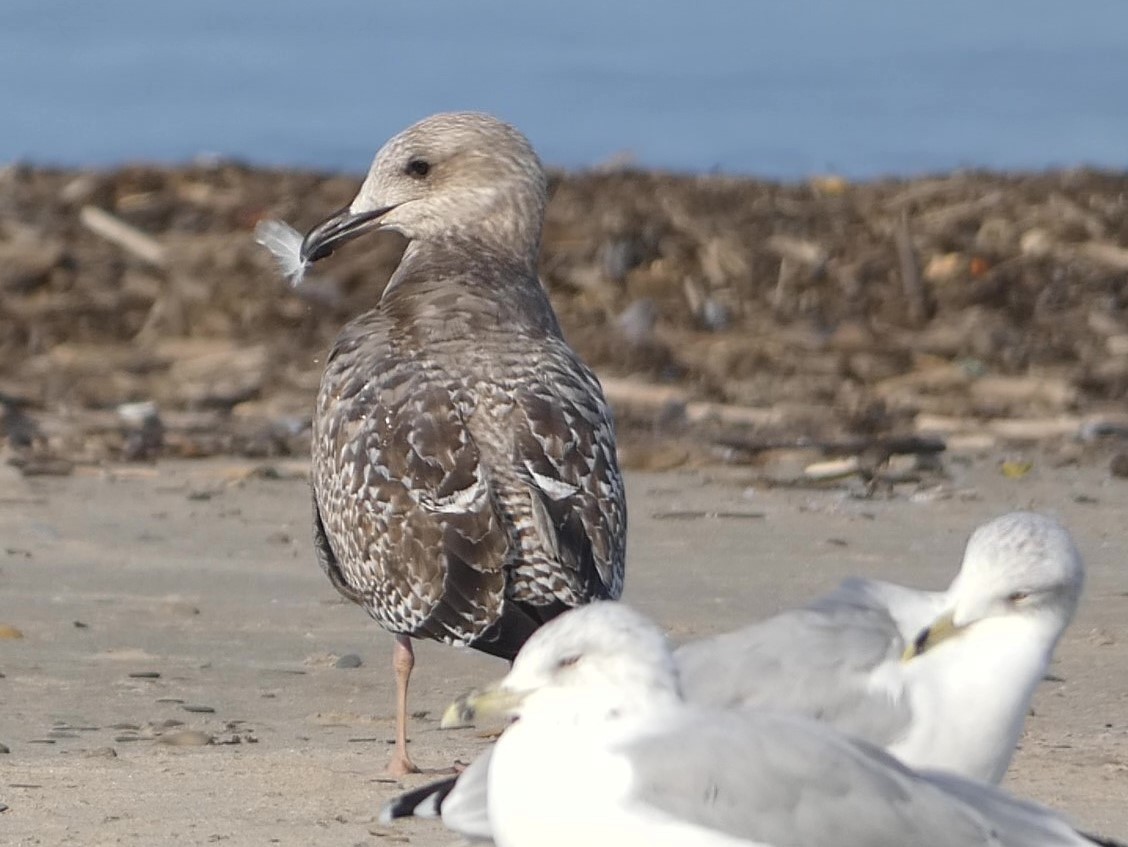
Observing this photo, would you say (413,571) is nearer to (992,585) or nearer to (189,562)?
(992,585)

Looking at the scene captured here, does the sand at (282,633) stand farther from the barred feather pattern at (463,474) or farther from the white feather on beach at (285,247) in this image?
the white feather on beach at (285,247)

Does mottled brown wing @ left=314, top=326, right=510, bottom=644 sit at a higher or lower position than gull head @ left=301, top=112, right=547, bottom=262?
lower

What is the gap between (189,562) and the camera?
30.5 ft

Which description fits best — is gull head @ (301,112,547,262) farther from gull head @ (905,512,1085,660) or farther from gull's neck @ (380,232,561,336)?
gull head @ (905,512,1085,660)

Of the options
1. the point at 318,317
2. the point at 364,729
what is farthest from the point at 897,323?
the point at 364,729

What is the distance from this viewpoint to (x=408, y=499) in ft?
21.6

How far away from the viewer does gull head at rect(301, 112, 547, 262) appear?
26.1 ft

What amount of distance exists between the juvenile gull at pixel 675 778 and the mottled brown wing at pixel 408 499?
163cm

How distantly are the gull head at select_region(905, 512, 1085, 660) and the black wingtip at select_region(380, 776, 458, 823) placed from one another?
0.97m

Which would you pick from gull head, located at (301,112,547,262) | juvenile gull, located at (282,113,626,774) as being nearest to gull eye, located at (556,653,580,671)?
juvenile gull, located at (282,113,626,774)

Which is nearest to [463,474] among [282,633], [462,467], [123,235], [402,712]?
[462,467]

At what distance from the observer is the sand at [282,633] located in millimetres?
5898

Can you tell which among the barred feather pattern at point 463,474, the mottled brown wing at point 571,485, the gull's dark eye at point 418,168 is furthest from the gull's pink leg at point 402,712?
the gull's dark eye at point 418,168

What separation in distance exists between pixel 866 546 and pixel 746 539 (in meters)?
0.47
